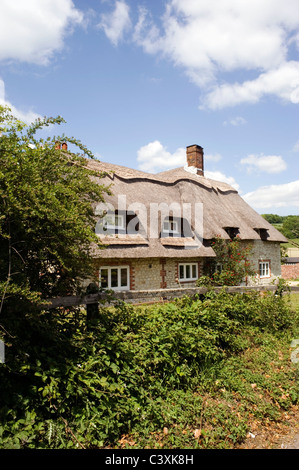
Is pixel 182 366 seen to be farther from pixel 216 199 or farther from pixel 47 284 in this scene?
pixel 216 199

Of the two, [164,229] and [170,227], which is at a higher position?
[170,227]

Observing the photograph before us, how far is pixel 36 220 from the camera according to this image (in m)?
3.57

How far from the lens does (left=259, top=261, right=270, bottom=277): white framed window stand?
22350 mm

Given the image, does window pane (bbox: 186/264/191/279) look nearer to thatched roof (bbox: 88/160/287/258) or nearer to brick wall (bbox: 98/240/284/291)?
brick wall (bbox: 98/240/284/291)

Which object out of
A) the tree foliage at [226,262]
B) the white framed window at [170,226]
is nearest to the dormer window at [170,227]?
Result: the white framed window at [170,226]

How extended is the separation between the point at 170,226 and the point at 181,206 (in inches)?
79.6

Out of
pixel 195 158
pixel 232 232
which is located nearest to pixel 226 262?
pixel 232 232

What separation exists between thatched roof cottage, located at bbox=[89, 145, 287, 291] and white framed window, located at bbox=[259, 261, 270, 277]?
0.14 metres

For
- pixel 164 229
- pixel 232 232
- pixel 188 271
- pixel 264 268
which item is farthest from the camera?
pixel 264 268

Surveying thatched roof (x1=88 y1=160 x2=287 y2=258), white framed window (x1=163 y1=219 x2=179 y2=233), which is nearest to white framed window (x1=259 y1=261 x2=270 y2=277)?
thatched roof (x1=88 y1=160 x2=287 y2=258)

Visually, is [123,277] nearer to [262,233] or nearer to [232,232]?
[232,232]

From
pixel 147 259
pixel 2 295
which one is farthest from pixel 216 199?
pixel 2 295

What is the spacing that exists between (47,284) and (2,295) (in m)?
0.97

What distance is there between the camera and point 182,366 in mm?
4590
